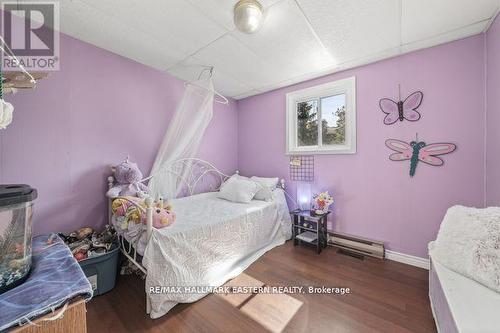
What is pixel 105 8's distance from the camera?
1.59m

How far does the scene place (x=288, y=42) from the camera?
2021mm

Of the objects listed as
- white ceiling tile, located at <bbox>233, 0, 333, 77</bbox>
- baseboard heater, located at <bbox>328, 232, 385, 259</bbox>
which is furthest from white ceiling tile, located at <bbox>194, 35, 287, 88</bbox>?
baseboard heater, located at <bbox>328, 232, 385, 259</bbox>

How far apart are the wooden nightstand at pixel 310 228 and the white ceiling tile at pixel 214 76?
2.12 m

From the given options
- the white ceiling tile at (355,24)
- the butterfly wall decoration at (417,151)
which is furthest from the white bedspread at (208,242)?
the white ceiling tile at (355,24)

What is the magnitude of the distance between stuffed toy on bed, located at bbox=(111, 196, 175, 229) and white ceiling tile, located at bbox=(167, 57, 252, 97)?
174cm

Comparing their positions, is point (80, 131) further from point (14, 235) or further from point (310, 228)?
point (310, 228)

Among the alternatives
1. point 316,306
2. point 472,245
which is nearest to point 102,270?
point 316,306

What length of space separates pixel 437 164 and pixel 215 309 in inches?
99.5

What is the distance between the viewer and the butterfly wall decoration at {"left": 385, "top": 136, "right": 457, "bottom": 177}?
2.03 metres

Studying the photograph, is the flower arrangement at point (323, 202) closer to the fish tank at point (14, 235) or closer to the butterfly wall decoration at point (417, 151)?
the butterfly wall decoration at point (417, 151)

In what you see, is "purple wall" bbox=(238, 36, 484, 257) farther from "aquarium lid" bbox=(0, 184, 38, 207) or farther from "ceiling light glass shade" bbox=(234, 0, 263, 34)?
"aquarium lid" bbox=(0, 184, 38, 207)

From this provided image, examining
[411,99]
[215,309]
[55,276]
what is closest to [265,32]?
[411,99]

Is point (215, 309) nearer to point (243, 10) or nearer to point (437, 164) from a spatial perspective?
point (243, 10)

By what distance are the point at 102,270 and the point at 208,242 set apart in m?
0.93
